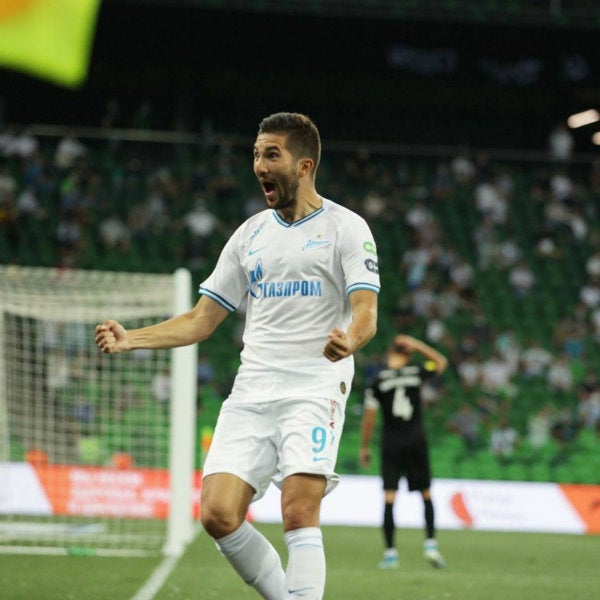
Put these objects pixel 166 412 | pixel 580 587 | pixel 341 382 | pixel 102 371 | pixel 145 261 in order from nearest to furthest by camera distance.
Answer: pixel 341 382
pixel 580 587
pixel 102 371
pixel 166 412
pixel 145 261

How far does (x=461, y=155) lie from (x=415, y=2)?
3545 mm

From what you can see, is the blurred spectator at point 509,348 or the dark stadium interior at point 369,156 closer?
the blurred spectator at point 509,348

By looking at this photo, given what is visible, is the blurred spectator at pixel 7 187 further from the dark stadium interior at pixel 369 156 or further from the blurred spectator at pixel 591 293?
the blurred spectator at pixel 591 293

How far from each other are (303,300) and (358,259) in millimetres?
295

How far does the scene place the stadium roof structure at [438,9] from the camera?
2300 centimetres

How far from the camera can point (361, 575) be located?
10.2m

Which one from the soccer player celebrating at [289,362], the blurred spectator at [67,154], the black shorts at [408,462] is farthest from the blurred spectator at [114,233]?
the soccer player celebrating at [289,362]

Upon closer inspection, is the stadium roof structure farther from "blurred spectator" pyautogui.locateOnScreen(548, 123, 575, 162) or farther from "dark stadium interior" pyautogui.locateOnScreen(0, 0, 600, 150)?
"blurred spectator" pyautogui.locateOnScreen(548, 123, 575, 162)

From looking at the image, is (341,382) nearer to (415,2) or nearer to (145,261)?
(145,261)

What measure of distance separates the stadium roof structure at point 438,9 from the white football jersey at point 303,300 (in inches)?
721

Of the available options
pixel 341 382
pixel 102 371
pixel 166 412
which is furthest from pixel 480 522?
pixel 341 382

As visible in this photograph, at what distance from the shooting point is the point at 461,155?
995 inches

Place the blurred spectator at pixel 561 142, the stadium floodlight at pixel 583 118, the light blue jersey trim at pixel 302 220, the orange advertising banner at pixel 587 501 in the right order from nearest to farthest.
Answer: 1. the light blue jersey trim at pixel 302 220
2. the orange advertising banner at pixel 587 501
3. the blurred spectator at pixel 561 142
4. the stadium floodlight at pixel 583 118

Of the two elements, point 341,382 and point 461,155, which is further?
point 461,155
